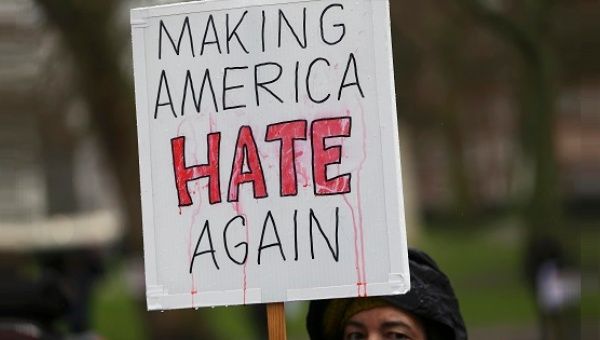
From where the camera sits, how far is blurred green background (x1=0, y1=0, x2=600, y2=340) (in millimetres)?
12742

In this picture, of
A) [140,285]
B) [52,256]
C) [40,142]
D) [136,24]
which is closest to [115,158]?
[140,285]

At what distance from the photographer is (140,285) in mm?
19406

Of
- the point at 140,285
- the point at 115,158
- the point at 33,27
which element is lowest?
the point at 140,285

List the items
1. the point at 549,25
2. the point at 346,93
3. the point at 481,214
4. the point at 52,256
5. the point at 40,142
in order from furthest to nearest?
the point at 481,214, the point at 40,142, the point at 52,256, the point at 549,25, the point at 346,93

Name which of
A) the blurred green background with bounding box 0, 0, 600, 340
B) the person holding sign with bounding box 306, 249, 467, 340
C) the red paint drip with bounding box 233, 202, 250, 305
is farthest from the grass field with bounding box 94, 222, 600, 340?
the red paint drip with bounding box 233, 202, 250, 305

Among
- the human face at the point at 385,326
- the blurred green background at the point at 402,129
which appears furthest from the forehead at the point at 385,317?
the blurred green background at the point at 402,129

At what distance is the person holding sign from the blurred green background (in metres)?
3.41

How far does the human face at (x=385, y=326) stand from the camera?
4258mm

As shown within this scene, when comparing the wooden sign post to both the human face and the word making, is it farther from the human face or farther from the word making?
the word making

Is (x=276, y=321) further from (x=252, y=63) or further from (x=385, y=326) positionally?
(x=252, y=63)

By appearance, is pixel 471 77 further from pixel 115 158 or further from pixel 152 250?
pixel 152 250

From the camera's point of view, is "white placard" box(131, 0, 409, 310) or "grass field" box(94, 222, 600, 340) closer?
"white placard" box(131, 0, 409, 310)

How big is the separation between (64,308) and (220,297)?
2.56 meters

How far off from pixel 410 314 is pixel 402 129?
31.2 meters
